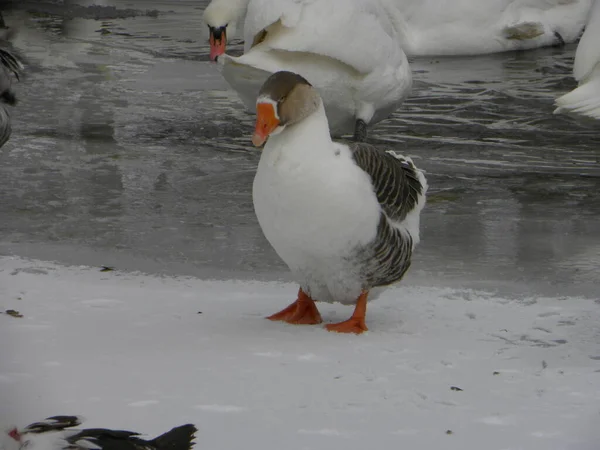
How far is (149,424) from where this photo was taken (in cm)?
374

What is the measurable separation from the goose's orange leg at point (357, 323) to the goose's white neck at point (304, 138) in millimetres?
695

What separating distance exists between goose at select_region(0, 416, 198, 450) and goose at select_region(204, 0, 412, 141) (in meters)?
5.01

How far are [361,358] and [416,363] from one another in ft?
0.69

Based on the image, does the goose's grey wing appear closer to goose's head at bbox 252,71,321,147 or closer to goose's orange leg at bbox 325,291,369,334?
goose's orange leg at bbox 325,291,369,334

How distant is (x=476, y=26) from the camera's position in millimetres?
13969

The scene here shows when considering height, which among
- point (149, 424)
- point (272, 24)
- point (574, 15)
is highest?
point (574, 15)

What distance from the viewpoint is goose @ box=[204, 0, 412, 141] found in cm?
788

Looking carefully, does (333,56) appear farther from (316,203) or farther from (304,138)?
(316,203)

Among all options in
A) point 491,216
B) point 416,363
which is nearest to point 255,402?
point 416,363

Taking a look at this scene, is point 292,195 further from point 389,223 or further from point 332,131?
point 332,131

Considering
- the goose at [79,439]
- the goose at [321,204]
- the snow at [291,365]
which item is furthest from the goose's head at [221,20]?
the goose at [79,439]

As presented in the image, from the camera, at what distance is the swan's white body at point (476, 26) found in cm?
1368

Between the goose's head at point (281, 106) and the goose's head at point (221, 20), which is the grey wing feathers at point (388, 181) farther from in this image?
the goose's head at point (221, 20)

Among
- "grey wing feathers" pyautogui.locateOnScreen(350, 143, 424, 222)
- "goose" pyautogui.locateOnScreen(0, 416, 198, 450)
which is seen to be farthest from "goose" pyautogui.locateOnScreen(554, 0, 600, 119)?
"goose" pyautogui.locateOnScreen(0, 416, 198, 450)
